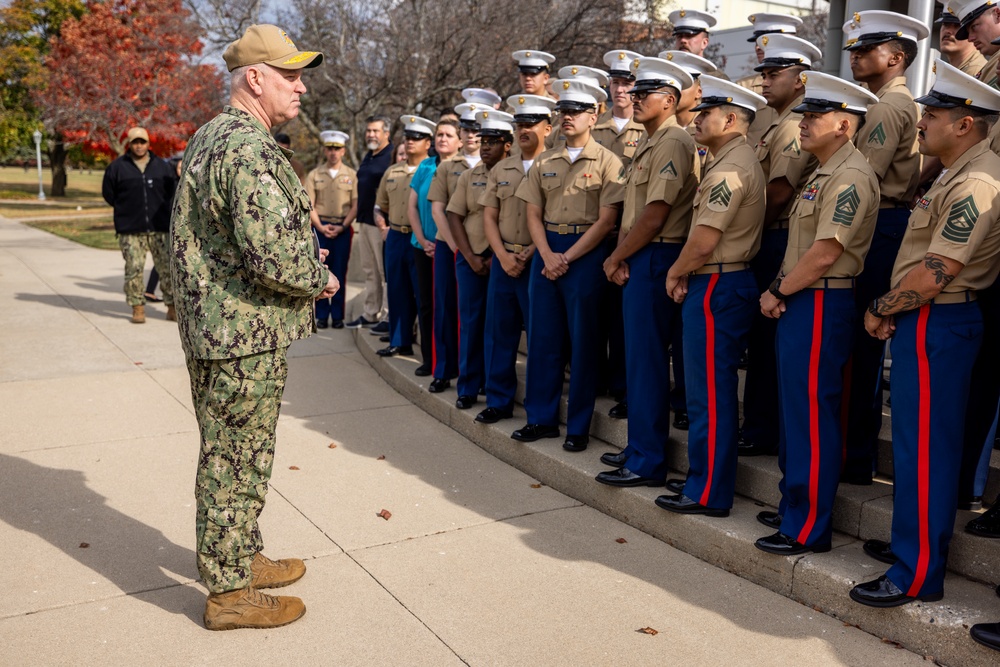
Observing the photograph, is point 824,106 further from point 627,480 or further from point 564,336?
point 564,336

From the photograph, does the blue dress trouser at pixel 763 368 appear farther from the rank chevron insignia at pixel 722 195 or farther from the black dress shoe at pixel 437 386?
the black dress shoe at pixel 437 386

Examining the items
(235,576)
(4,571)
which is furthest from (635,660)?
(4,571)

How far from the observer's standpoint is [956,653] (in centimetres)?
338

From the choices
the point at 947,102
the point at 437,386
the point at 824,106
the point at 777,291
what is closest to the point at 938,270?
the point at 947,102

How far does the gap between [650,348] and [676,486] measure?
726 millimetres

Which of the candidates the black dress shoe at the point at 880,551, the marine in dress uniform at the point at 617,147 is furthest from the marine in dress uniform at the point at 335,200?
the black dress shoe at the point at 880,551

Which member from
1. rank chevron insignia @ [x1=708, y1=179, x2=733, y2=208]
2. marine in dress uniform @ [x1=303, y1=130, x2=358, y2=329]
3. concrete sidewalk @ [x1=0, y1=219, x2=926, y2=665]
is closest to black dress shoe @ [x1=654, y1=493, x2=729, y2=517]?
concrete sidewalk @ [x1=0, y1=219, x2=926, y2=665]

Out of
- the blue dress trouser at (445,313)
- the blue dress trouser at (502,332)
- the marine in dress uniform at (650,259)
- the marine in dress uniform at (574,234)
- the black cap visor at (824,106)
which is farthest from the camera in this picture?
the blue dress trouser at (445,313)

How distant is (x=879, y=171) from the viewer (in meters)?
4.25

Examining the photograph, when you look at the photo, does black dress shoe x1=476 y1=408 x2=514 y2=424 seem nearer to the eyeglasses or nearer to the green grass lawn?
the eyeglasses

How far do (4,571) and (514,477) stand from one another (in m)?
2.72

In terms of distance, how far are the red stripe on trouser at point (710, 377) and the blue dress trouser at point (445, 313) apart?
9.46 ft

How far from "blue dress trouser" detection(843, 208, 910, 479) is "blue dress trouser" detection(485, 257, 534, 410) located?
7.04ft

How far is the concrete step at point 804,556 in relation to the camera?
3471 mm
